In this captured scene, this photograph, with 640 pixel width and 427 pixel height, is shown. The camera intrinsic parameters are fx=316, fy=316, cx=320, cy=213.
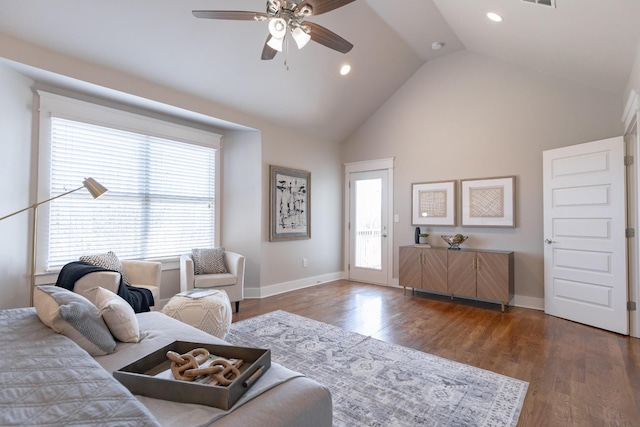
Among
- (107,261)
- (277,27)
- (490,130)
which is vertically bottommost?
(107,261)

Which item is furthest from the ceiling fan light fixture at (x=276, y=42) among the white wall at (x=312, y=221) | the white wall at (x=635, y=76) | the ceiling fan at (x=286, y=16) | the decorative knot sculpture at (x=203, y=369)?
the white wall at (x=635, y=76)

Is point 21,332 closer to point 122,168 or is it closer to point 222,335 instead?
point 222,335

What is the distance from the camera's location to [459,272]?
437 cm

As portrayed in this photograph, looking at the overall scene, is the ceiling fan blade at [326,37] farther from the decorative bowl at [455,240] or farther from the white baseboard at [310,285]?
the white baseboard at [310,285]

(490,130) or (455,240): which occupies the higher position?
(490,130)

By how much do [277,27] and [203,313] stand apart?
2.35 metres

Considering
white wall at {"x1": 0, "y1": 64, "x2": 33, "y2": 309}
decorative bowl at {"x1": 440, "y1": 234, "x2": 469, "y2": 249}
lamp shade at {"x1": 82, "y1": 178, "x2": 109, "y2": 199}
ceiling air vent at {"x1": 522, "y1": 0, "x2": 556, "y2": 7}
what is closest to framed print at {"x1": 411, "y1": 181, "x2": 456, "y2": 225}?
decorative bowl at {"x1": 440, "y1": 234, "x2": 469, "y2": 249}

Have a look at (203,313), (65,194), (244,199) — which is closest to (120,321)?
(203,313)

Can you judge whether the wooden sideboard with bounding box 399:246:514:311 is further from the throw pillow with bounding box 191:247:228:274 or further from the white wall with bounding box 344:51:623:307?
the throw pillow with bounding box 191:247:228:274

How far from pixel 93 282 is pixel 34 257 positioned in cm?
74

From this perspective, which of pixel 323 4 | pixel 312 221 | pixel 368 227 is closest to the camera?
pixel 323 4

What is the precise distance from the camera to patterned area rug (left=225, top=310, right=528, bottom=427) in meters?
1.89

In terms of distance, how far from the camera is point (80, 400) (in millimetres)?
853

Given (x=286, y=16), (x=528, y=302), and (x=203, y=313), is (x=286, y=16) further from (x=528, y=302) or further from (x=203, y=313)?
(x=528, y=302)
